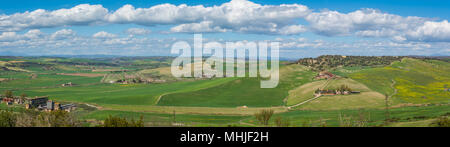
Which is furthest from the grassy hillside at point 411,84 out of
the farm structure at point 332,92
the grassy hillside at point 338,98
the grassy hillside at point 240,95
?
the grassy hillside at point 240,95

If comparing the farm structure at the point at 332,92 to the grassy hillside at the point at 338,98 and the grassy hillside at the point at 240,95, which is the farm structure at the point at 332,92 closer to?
the grassy hillside at the point at 338,98

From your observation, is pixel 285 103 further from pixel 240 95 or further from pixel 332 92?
pixel 240 95

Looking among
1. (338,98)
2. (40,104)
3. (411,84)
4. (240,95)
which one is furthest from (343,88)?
(40,104)

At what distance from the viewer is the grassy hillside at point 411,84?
84.5 m

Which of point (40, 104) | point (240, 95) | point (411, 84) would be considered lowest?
point (40, 104)

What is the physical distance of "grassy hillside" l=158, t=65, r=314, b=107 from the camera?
91.3m

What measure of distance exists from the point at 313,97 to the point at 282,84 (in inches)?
1195

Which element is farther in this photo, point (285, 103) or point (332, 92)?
point (332, 92)

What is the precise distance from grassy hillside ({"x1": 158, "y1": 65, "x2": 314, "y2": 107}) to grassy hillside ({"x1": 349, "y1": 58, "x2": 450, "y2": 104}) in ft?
79.6

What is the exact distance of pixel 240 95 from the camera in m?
104

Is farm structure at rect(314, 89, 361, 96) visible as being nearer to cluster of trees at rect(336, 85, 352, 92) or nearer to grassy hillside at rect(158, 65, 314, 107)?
cluster of trees at rect(336, 85, 352, 92)

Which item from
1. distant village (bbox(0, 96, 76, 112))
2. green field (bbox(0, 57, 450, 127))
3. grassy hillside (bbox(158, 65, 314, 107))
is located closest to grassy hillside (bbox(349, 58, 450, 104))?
green field (bbox(0, 57, 450, 127))

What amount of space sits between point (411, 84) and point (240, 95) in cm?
5642
